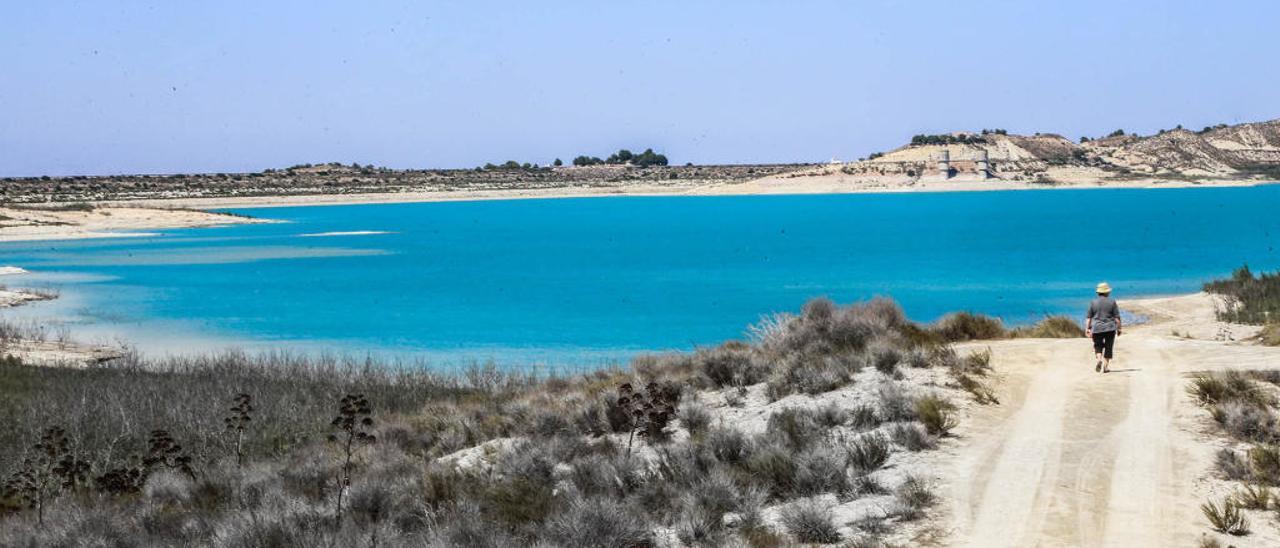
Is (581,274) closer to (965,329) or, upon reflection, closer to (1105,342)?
(965,329)

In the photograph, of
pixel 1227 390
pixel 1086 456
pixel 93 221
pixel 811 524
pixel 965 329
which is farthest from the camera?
pixel 93 221

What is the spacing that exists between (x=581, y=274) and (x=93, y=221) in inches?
1852

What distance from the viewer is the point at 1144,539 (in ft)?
29.2

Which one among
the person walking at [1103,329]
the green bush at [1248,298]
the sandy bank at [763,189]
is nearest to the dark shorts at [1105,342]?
the person walking at [1103,329]

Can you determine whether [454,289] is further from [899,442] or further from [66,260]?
[899,442]

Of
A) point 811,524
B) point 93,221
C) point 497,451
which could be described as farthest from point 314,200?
point 811,524

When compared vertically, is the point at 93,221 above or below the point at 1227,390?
below

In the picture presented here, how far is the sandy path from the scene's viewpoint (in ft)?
30.3

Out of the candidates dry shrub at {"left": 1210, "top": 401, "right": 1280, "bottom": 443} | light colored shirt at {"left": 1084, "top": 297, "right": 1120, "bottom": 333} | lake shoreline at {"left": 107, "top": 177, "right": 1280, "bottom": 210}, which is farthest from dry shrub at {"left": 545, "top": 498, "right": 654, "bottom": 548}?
lake shoreline at {"left": 107, "top": 177, "right": 1280, "bottom": 210}

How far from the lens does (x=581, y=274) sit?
2141 inches

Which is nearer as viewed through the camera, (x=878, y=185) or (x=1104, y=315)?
(x=1104, y=315)

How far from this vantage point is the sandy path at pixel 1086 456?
9227mm

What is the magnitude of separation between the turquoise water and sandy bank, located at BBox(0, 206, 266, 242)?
12.0 ft

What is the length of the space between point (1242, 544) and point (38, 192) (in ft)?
437
